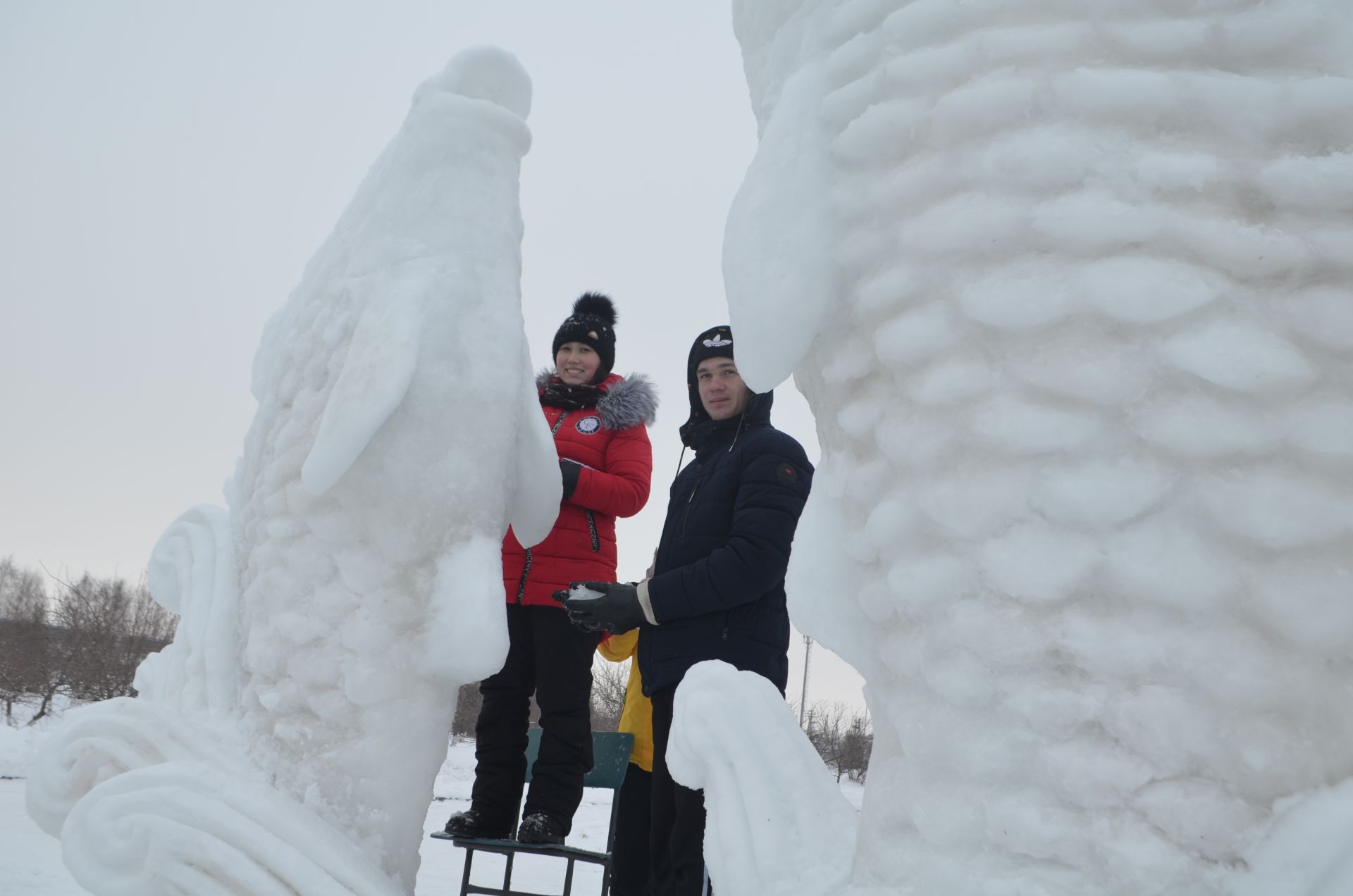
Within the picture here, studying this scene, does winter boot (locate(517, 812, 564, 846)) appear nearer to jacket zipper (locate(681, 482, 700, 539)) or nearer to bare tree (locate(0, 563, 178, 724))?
jacket zipper (locate(681, 482, 700, 539))

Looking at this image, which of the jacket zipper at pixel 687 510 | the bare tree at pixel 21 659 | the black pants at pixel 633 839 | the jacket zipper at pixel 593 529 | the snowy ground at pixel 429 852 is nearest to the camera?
the jacket zipper at pixel 687 510

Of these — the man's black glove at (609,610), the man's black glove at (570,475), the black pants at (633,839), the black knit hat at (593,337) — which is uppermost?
the black knit hat at (593,337)

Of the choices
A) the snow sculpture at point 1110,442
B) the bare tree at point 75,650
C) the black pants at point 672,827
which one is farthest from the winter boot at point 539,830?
the bare tree at point 75,650

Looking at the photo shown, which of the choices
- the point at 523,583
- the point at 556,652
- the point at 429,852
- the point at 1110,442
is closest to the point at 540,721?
the point at 556,652

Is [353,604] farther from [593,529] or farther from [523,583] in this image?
[593,529]

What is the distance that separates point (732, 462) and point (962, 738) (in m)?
1.68

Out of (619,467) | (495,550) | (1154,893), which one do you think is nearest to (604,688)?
(619,467)

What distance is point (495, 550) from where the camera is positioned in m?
1.71

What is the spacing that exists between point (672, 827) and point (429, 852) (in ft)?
14.7

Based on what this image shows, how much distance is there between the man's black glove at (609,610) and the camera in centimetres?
249

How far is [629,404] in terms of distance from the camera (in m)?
3.16

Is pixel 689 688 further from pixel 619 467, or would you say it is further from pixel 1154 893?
pixel 619 467

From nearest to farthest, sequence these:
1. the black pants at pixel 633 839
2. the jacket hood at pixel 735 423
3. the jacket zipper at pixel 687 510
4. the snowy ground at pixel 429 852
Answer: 1. the jacket zipper at pixel 687 510
2. the jacket hood at pixel 735 423
3. the black pants at pixel 633 839
4. the snowy ground at pixel 429 852

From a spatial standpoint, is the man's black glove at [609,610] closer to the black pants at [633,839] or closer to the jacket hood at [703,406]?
the jacket hood at [703,406]
